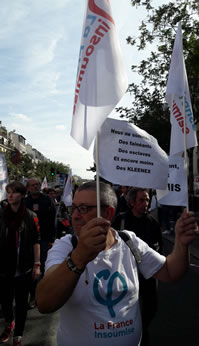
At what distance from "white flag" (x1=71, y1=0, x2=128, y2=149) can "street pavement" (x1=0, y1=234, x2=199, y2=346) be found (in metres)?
2.59

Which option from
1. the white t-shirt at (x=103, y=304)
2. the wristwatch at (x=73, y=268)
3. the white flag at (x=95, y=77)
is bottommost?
the white t-shirt at (x=103, y=304)

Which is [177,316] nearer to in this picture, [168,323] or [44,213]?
[168,323]

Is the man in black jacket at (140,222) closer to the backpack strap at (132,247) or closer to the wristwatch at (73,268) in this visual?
the backpack strap at (132,247)

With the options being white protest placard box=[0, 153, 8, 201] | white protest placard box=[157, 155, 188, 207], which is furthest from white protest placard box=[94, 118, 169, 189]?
white protest placard box=[0, 153, 8, 201]

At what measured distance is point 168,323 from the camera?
152 inches

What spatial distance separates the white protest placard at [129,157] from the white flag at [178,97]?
238mm

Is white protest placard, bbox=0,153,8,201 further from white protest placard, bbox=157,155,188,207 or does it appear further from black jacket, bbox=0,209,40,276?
white protest placard, bbox=157,155,188,207

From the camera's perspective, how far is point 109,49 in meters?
1.71

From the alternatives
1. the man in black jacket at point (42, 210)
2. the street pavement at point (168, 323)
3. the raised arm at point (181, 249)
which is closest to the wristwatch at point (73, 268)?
the raised arm at point (181, 249)

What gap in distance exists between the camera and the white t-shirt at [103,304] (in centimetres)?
167

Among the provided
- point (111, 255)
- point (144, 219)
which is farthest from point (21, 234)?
point (111, 255)

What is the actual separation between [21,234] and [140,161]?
180 centimetres

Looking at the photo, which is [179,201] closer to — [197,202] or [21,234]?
[21,234]

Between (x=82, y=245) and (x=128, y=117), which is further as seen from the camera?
(x=128, y=117)
